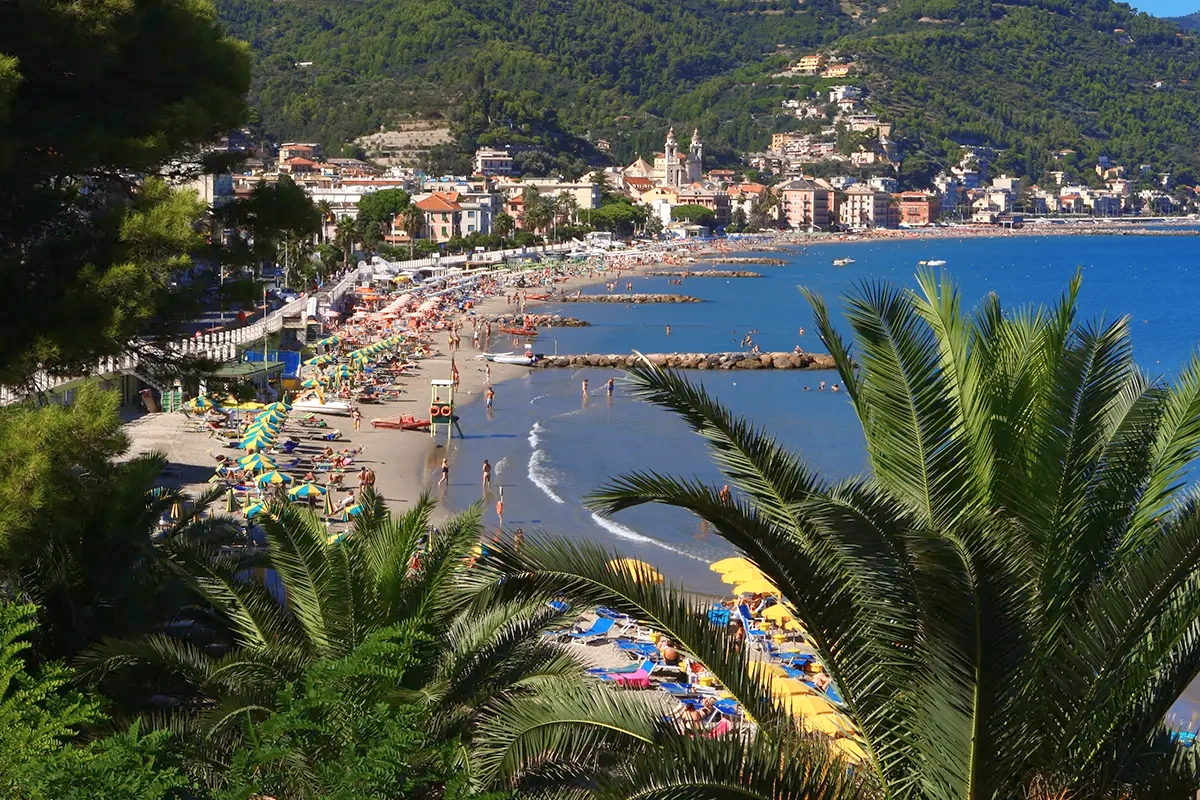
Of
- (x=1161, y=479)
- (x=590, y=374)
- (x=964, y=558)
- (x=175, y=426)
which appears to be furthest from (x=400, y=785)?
(x=590, y=374)

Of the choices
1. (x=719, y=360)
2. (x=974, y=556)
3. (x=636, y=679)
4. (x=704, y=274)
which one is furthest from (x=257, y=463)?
(x=704, y=274)

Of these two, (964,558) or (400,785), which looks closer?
(964,558)

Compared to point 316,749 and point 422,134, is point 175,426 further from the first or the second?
point 422,134

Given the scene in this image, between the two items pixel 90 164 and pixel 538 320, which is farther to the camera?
pixel 538 320

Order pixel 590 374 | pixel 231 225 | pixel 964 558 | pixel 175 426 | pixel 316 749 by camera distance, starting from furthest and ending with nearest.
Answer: pixel 590 374 < pixel 175 426 < pixel 231 225 < pixel 316 749 < pixel 964 558

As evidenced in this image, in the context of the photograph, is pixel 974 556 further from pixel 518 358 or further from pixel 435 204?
pixel 435 204

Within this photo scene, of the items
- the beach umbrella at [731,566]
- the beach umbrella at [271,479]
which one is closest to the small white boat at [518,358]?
the beach umbrella at [271,479]

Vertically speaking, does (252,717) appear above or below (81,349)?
below
